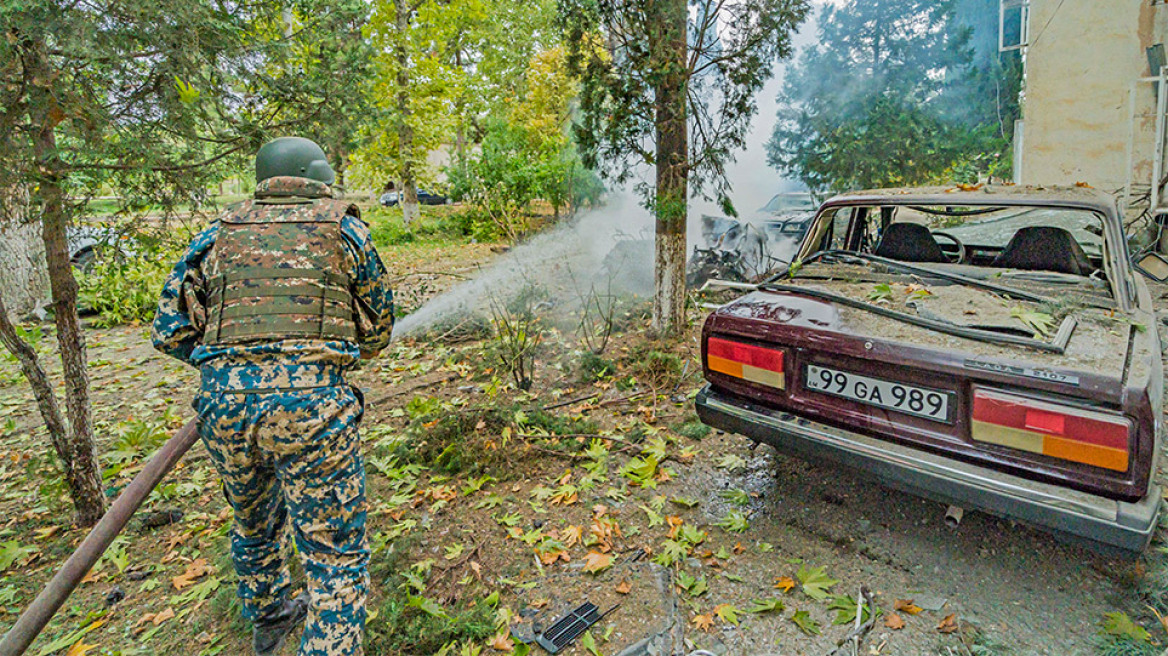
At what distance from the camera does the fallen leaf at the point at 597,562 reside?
289 cm

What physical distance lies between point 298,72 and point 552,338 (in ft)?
11.2

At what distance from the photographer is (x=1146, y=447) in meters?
2.08

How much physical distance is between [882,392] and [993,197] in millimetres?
1476

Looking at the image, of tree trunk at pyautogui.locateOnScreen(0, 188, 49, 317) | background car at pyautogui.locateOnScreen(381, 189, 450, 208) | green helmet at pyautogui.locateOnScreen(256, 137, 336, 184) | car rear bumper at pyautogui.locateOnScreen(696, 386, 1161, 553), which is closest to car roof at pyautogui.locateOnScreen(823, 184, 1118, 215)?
car rear bumper at pyautogui.locateOnScreen(696, 386, 1161, 553)

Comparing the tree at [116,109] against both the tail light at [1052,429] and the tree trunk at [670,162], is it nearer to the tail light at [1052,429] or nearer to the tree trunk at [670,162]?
the tree trunk at [670,162]

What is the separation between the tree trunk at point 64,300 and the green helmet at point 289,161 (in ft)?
4.82

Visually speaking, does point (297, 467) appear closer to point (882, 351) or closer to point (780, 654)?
point (780, 654)

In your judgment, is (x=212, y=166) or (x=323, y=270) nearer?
(x=323, y=270)

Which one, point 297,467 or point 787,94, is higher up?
point 787,94

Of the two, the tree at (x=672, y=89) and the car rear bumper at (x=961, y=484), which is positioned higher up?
the tree at (x=672, y=89)

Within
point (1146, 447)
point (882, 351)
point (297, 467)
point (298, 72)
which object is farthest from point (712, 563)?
point (298, 72)

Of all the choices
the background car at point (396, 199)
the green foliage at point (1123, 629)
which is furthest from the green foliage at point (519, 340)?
the background car at point (396, 199)

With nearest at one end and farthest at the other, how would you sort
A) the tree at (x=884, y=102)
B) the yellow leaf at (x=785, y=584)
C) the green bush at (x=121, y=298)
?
the yellow leaf at (x=785, y=584), the green bush at (x=121, y=298), the tree at (x=884, y=102)

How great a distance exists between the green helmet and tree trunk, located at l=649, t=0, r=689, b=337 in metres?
3.56
